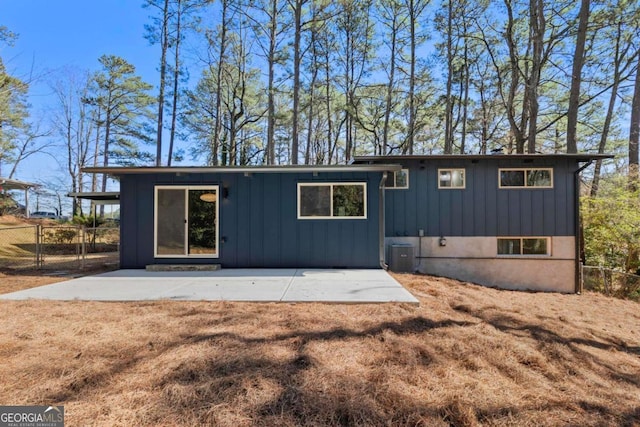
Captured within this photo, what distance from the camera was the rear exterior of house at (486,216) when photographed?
→ 790 cm

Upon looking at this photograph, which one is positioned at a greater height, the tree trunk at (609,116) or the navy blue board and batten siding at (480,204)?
the tree trunk at (609,116)

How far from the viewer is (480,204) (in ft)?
26.0

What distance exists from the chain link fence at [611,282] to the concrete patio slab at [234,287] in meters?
6.49

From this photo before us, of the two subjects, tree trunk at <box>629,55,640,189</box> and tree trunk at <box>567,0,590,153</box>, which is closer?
tree trunk at <box>567,0,590,153</box>

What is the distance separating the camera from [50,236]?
463 inches

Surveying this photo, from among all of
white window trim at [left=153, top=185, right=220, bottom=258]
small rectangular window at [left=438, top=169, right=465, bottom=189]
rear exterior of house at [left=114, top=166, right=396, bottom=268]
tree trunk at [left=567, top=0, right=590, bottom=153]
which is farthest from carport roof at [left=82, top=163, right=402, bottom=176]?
tree trunk at [left=567, top=0, right=590, bottom=153]

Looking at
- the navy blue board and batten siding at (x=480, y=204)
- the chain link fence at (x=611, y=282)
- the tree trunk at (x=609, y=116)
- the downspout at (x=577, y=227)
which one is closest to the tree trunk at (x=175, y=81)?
the navy blue board and batten siding at (x=480, y=204)

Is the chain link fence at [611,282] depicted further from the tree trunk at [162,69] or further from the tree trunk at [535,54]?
the tree trunk at [162,69]

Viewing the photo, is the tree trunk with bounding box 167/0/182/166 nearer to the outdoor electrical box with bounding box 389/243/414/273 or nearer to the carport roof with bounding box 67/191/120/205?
the carport roof with bounding box 67/191/120/205

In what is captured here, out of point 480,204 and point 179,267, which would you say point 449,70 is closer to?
point 480,204

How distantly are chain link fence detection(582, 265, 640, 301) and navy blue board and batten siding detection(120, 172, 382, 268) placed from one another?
254 inches

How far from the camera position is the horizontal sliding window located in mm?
8062

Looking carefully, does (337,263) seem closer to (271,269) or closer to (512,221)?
(271,269)

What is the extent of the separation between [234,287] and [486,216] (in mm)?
6688
